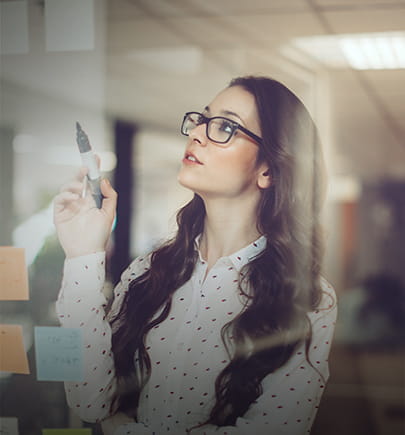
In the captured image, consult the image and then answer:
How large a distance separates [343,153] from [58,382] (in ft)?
3.97

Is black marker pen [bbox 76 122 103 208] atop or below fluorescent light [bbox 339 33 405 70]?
below

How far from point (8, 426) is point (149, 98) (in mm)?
1197

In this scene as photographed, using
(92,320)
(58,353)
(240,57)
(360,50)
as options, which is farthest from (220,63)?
(58,353)

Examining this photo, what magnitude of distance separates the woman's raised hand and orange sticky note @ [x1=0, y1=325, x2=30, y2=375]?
349 millimetres

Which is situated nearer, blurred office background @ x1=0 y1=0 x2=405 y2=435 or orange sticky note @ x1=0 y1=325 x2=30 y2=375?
blurred office background @ x1=0 y1=0 x2=405 y2=435

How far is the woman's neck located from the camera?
151 cm

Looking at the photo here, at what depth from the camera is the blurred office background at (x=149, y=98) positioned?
151 cm

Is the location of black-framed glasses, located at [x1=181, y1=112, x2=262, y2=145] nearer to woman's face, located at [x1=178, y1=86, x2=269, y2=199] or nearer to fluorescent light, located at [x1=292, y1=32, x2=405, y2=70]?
woman's face, located at [x1=178, y1=86, x2=269, y2=199]

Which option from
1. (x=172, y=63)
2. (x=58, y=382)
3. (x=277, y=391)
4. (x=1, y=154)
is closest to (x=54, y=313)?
(x=58, y=382)

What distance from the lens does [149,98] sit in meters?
1.62

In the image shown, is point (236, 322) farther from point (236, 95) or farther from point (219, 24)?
point (219, 24)

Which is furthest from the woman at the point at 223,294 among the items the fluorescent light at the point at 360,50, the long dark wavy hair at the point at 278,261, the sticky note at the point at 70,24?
the sticky note at the point at 70,24

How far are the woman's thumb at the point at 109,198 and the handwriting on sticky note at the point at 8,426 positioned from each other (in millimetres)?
789

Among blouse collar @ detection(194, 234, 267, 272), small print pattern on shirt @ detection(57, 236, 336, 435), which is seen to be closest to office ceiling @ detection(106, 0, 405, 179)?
blouse collar @ detection(194, 234, 267, 272)
